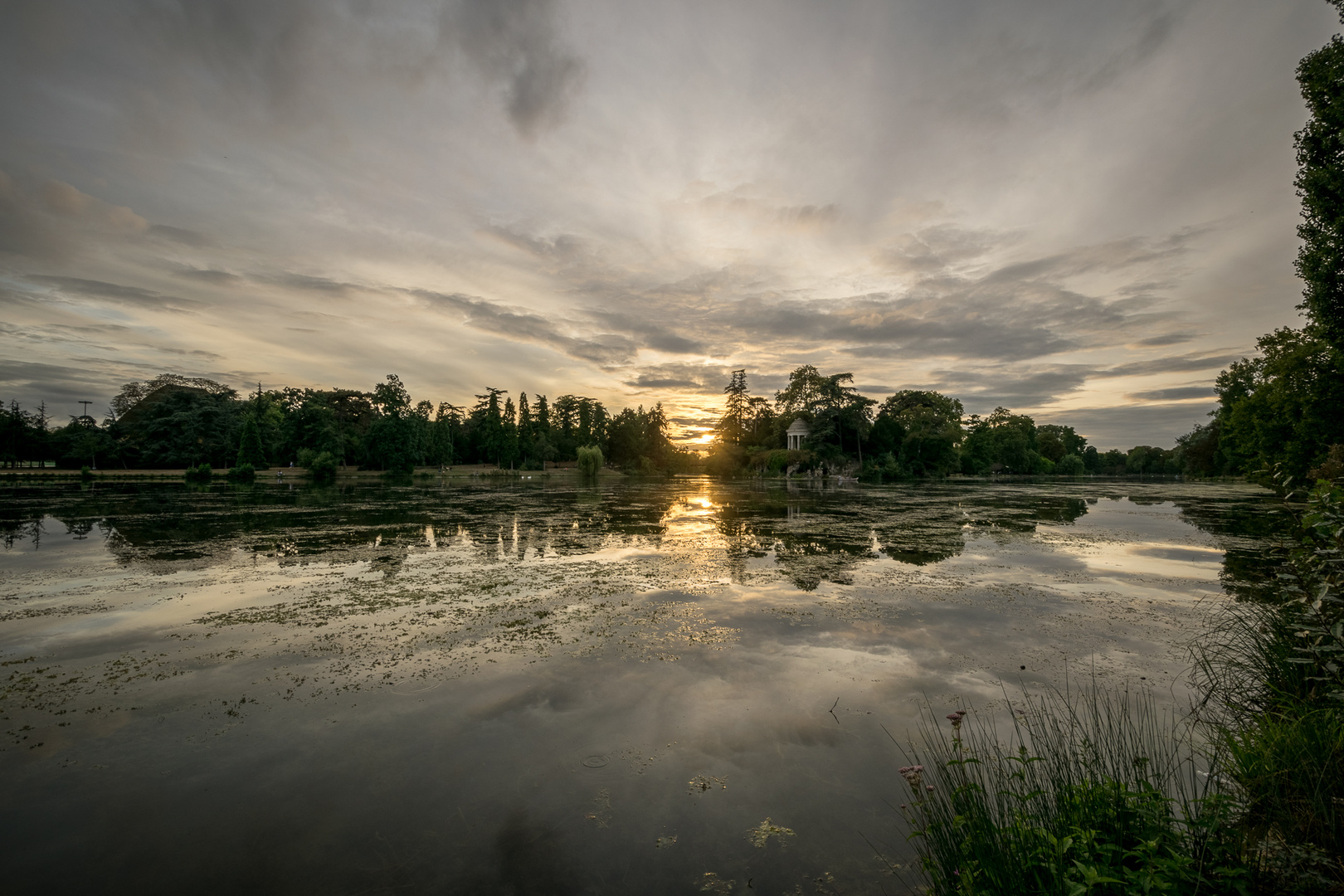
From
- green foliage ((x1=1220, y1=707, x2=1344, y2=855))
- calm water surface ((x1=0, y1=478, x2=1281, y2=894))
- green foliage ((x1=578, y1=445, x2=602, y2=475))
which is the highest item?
green foliage ((x1=578, y1=445, x2=602, y2=475))

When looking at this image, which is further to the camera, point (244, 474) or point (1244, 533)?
point (244, 474)

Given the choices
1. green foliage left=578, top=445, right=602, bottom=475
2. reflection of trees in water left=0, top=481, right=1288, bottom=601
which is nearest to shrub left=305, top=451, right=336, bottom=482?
reflection of trees in water left=0, top=481, right=1288, bottom=601

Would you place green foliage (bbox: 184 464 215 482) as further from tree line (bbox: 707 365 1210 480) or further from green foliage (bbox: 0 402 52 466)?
tree line (bbox: 707 365 1210 480)

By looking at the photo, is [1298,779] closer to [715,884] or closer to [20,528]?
[715,884]

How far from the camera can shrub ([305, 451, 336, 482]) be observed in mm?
51438

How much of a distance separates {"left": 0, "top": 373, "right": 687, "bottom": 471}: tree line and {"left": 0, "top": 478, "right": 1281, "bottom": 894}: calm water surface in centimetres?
5010

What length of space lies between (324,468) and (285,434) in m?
18.5

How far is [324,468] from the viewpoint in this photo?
52.1m

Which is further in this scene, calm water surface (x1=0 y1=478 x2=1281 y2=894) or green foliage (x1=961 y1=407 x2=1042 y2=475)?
green foliage (x1=961 y1=407 x2=1042 y2=475)

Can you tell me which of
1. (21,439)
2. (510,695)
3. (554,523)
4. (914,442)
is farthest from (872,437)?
(21,439)

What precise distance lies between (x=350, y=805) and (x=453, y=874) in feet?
4.34

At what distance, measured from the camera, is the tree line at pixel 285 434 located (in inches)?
2357

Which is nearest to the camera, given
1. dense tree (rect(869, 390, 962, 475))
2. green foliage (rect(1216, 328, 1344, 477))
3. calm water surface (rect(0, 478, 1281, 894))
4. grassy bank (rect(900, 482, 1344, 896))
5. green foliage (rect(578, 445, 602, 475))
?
grassy bank (rect(900, 482, 1344, 896))

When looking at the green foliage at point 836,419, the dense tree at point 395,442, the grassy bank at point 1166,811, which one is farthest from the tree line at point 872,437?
the grassy bank at point 1166,811
